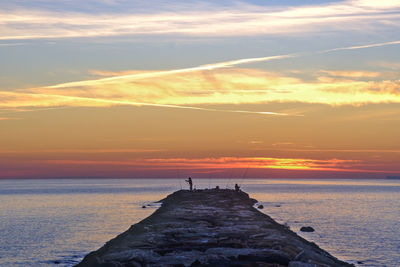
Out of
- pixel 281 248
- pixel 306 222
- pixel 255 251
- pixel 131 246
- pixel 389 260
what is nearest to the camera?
pixel 255 251

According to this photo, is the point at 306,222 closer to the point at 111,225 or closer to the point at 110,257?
the point at 111,225

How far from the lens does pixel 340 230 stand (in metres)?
54.7

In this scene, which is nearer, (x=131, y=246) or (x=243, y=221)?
(x=131, y=246)

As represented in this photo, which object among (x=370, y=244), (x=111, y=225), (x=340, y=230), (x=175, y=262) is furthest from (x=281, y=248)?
(x=111, y=225)

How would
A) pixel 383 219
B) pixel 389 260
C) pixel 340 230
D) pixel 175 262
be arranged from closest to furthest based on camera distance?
pixel 175 262
pixel 389 260
pixel 340 230
pixel 383 219

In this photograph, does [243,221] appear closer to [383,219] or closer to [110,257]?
[110,257]

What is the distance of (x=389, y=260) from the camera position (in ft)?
118

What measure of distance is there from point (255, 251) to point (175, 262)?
13.5 feet

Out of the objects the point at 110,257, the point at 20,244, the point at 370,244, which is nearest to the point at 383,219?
the point at 370,244

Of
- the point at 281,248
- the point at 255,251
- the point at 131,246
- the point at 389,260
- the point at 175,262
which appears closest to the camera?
the point at 175,262

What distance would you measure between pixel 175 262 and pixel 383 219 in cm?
4990

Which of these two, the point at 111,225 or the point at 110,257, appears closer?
the point at 110,257

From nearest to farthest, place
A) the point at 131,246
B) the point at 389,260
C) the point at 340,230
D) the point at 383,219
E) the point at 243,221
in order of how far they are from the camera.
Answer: the point at 131,246, the point at 389,260, the point at 243,221, the point at 340,230, the point at 383,219

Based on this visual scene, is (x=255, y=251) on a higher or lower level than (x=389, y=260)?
higher
